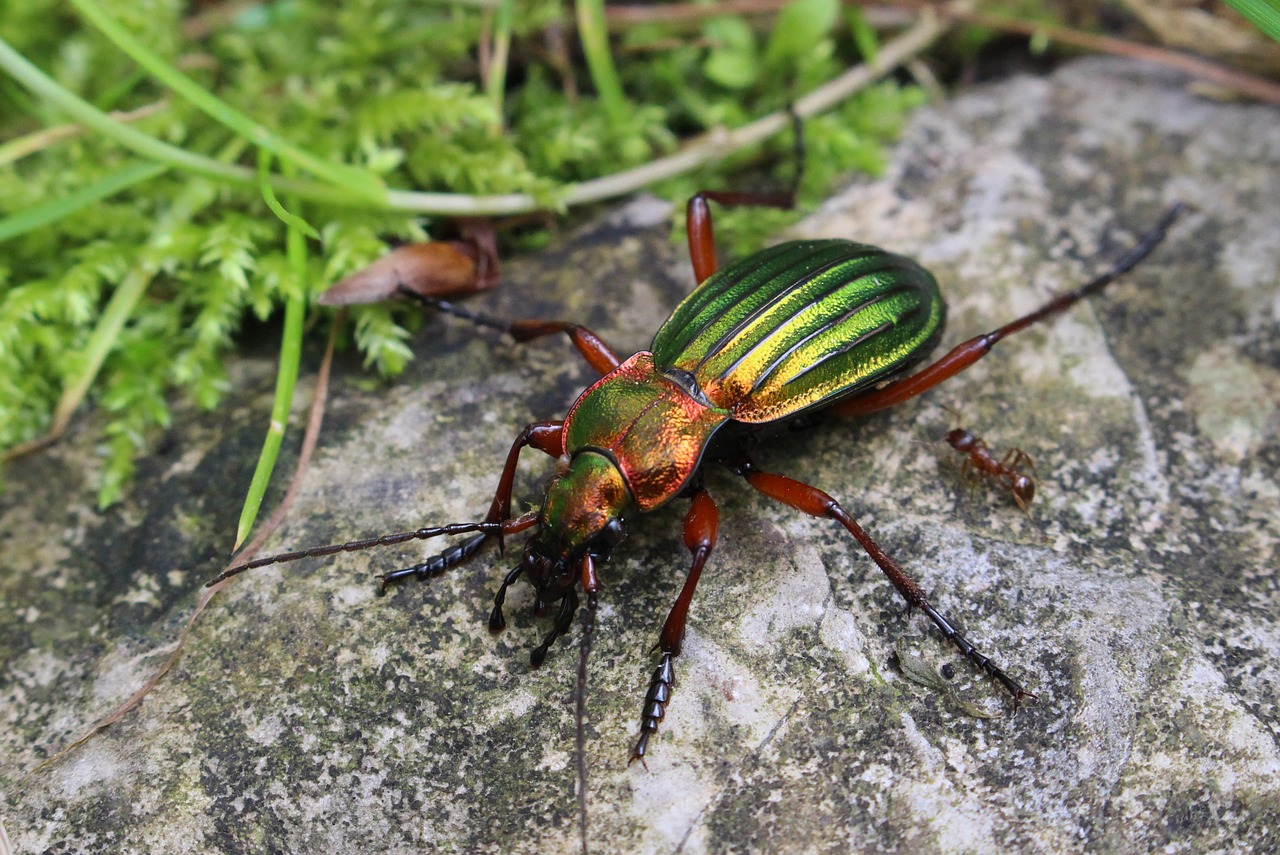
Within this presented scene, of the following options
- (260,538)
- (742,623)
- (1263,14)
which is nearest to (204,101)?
(260,538)

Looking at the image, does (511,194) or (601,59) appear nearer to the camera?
(511,194)

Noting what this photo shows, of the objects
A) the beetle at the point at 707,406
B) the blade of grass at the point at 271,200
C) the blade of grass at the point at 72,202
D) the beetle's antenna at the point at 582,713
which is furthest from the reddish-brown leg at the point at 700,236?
the blade of grass at the point at 72,202

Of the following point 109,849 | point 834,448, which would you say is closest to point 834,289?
point 834,448

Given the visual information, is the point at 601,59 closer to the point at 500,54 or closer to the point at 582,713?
the point at 500,54

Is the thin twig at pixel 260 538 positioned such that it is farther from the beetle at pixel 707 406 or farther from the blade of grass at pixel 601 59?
the blade of grass at pixel 601 59

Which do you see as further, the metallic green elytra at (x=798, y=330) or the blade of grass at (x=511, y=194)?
the blade of grass at (x=511, y=194)

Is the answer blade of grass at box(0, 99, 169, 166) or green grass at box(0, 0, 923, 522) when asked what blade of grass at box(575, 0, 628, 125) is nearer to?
green grass at box(0, 0, 923, 522)

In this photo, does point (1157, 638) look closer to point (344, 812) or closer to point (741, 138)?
point (344, 812)
